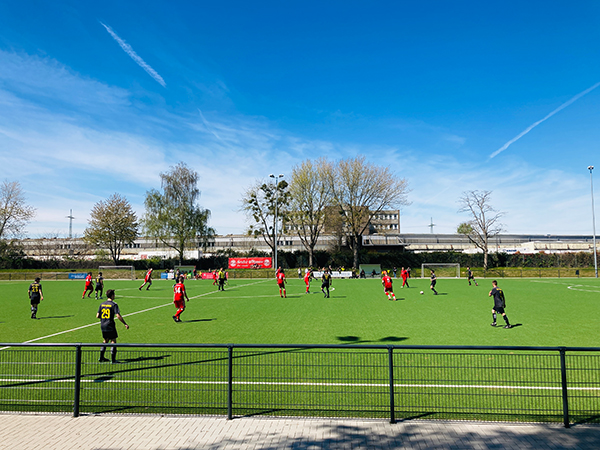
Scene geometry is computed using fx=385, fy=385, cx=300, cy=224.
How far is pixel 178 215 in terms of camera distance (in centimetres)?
6438

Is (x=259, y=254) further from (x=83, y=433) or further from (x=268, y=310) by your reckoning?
(x=83, y=433)

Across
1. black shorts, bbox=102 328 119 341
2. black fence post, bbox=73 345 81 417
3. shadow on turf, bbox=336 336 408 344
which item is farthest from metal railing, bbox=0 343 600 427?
shadow on turf, bbox=336 336 408 344

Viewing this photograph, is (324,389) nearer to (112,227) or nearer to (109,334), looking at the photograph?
(109,334)

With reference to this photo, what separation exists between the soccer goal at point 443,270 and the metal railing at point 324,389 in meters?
50.5

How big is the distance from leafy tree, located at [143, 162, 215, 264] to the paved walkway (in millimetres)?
60152

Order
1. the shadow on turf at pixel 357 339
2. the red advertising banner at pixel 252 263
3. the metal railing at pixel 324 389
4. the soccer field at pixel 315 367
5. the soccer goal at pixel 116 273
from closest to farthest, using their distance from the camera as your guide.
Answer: the metal railing at pixel 324 389 → the soccer field at pixel 315 367 → the shadow on turf at pixel 357 339 → the soccer goal at pixel 116 273 → the red advertising banner at pixel 252 263

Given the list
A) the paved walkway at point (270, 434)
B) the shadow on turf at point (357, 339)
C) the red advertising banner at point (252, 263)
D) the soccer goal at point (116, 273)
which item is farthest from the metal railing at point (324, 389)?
the soccer goal at point (116, 273)

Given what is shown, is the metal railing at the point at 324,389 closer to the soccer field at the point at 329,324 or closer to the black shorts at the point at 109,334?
the black shorts at the point at 109,334

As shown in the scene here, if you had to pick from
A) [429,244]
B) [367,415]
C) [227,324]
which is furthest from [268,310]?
[429,244]

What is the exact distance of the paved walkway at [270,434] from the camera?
4945 mm

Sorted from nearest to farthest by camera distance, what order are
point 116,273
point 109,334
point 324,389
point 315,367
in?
point 324,389, point 315,367, point 109,334, point 116,273

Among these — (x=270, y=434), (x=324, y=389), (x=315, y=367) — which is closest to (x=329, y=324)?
(x=315, y=367)

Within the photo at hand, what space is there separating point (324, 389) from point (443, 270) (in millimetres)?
55123

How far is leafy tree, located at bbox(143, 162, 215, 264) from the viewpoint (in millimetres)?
63344
